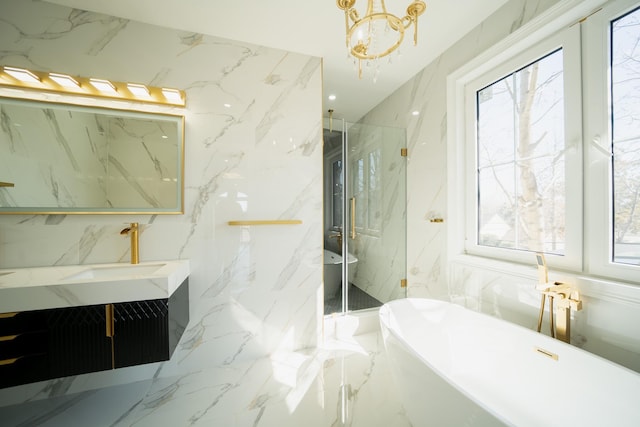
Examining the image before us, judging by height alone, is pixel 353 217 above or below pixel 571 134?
below

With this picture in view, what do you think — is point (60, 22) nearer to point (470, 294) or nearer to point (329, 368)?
point (329, 368)

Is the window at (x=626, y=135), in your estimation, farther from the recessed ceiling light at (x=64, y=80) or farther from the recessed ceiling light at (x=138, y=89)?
the recessed ceiling light at (x=64, y=80)

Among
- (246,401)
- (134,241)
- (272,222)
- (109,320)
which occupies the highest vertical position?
(272,222)

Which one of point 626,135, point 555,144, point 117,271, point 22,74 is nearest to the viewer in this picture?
point 626,135

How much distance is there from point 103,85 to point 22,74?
42 cm

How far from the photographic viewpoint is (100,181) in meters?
1.70

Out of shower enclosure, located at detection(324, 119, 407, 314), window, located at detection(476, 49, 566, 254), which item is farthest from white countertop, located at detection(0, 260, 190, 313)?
window, located at detection(476, 49, 566, 254)

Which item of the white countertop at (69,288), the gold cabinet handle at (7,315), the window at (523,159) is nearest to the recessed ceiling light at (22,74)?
the white countertop at (69,288)

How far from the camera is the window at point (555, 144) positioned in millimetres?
1184

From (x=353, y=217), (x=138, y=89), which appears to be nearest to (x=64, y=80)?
(x=138, y=89)

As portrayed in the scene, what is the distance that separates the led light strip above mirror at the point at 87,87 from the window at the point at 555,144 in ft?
7.33

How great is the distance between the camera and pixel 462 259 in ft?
6.25

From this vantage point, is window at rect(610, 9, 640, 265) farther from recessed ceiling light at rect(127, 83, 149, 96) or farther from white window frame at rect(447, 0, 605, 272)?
recessed ceiling light at rect(127, 83, 149, 96)

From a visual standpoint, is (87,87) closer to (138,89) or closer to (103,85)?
(103,85)
